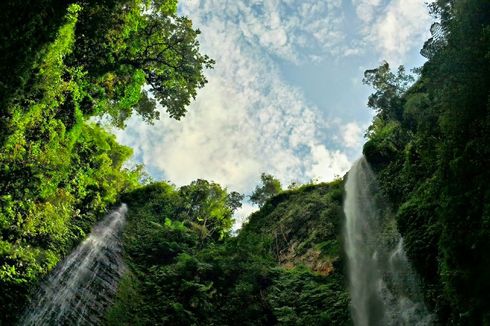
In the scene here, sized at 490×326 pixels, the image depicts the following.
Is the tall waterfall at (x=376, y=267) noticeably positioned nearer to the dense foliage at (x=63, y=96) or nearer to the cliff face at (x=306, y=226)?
the cliff face at (x=306, y=226)

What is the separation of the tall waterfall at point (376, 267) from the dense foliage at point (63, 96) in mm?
9619

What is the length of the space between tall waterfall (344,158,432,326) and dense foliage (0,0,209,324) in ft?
31.6

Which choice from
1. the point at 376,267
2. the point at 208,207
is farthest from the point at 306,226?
the point at 208,207

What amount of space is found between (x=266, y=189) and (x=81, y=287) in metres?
25.7

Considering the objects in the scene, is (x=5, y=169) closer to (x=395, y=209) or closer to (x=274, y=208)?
(x=395, y=209)

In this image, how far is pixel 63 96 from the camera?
11.8m

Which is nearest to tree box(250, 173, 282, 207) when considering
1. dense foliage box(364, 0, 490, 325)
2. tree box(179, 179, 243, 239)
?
tree box(179, 179, 243, 239)

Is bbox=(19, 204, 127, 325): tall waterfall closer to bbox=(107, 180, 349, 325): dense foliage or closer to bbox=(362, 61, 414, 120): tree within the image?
bbox=(107, 180, 349, 325): dense foliage

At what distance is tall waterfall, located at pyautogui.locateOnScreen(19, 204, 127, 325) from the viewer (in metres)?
11.8

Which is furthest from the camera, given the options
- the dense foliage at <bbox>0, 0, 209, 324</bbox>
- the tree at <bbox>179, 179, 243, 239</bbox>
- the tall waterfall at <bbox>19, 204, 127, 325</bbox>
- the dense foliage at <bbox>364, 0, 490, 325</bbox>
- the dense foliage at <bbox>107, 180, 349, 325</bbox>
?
the tree at <bbox>179, 179, 243, 239</bbox>

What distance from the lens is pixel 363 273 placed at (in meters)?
14.4

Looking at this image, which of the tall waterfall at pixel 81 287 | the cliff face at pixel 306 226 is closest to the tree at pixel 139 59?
the tall waterfall at pixel 81 287

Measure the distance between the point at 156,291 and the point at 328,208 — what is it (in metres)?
10.3

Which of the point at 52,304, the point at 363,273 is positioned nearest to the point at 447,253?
the point at 363,273
